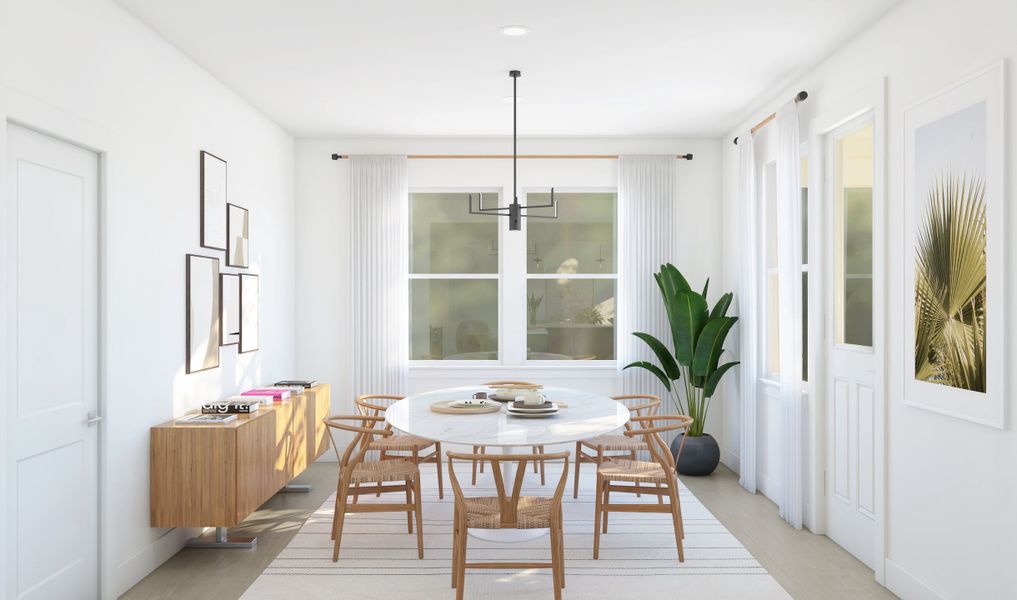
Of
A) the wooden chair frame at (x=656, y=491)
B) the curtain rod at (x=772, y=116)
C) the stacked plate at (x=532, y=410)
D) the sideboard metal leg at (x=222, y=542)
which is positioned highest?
the curtain rod at (x=772, y=116)

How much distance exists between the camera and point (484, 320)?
6.22 meters

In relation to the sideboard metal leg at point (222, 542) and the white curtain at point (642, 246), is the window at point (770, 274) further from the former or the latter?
the sideboard metal leg at point (222, 542)

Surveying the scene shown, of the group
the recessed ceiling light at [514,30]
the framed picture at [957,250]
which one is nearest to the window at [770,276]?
the framed picture at [957,250]

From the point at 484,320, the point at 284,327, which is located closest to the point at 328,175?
the point at 284,327

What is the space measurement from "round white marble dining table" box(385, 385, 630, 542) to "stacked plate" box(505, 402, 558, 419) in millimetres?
29

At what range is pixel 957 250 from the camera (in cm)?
284

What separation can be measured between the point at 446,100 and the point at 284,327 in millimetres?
2296

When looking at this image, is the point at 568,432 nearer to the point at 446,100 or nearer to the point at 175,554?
the point at 175,554

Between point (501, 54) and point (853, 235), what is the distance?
222cm

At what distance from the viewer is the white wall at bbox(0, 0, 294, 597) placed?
9.14 ft

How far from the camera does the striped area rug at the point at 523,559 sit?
330 centimetres

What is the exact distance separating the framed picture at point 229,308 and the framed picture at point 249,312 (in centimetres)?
7

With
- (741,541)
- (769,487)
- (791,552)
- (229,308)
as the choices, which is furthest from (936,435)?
(229,308)

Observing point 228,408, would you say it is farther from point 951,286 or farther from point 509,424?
point 951,286
